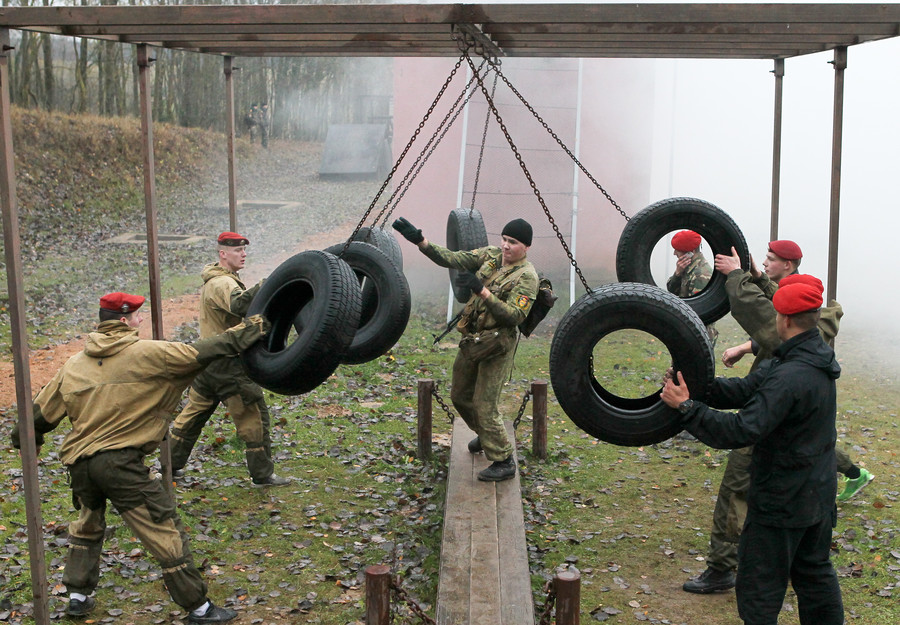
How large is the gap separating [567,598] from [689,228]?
11.4 feet

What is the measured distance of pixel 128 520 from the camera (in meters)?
4.97

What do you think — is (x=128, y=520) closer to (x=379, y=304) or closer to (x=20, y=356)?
(x=20, y=356)

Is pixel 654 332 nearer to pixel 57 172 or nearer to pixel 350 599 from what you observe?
pixel 350 599

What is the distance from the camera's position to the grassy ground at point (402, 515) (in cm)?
547

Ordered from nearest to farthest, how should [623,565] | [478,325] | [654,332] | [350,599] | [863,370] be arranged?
[654,332] → [350,599] → [623,565] → [478,325] → [863,370]

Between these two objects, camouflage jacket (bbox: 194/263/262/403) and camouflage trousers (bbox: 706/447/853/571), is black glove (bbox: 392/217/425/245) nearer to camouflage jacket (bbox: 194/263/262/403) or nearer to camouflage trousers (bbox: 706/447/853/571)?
camouflage jacket (bbox: 194/263/262/403)

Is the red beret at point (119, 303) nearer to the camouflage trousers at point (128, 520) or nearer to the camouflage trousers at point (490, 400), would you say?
the camouflage trousers at point (128, 520)

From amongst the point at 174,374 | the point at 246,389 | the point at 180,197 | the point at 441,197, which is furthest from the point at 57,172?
the point at 174,374

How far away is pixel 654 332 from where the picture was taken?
470 cm

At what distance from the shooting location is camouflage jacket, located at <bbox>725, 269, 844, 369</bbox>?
5.33 meters

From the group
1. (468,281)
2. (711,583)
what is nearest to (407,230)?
(468,281)

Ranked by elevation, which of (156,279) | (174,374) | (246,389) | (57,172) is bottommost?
(246,389)

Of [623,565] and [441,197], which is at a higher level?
[441,197]

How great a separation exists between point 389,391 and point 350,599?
499 cm
